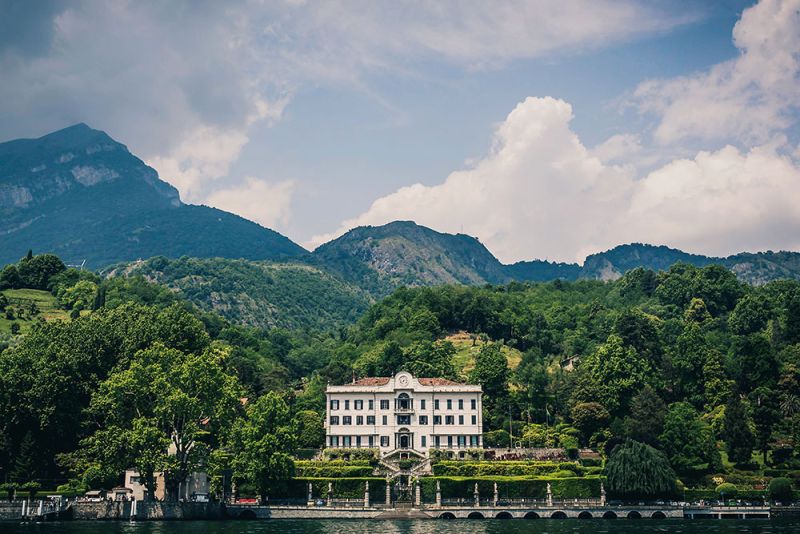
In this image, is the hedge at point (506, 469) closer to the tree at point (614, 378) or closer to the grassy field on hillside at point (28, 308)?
the tree at point (614, 378)

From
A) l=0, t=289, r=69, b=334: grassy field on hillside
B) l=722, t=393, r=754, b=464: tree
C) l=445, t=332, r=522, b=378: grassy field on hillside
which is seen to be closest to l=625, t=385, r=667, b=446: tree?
l=722, t=393, r=754, b=464: tree

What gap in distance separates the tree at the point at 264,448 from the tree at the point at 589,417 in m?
37.9

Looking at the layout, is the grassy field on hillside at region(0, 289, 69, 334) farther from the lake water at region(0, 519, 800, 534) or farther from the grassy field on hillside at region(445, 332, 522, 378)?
the lake water at region(0, 519, 800, 534)

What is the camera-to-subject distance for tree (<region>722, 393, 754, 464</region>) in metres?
100

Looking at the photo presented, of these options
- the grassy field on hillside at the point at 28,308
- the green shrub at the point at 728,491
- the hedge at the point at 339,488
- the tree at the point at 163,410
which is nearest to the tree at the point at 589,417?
the green shrub at the point at 728,491

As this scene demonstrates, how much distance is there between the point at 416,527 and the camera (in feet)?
260

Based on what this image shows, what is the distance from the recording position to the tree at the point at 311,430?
112 metres

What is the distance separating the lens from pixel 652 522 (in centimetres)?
8525

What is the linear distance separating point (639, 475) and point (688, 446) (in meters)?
12.4

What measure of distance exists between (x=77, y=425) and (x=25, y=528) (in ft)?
72.1

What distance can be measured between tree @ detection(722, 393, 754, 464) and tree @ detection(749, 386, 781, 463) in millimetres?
1801

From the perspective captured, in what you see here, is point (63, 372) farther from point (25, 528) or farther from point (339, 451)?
point (339, 451)

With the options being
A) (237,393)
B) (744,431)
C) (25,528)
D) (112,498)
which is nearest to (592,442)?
(744,431)

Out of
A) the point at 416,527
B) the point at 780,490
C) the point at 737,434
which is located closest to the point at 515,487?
the point at 416,527
